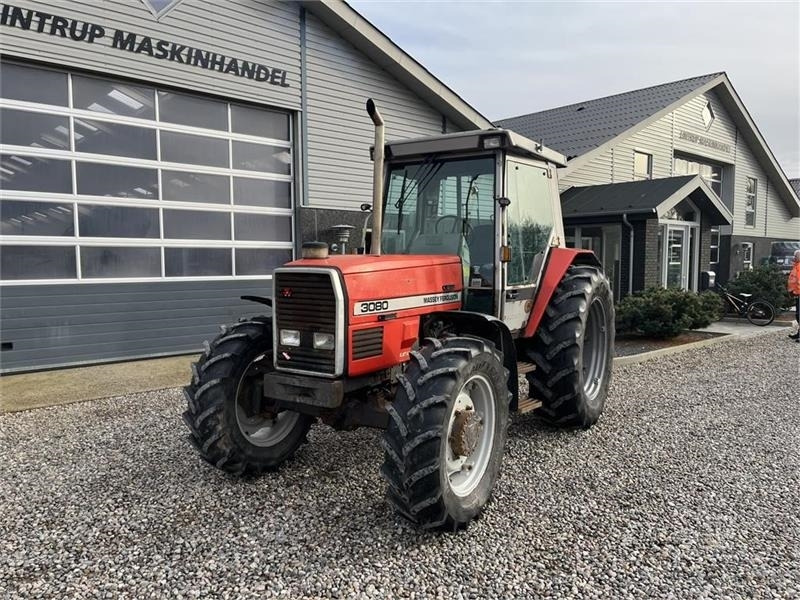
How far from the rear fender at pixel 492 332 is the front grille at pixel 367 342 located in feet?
1.51

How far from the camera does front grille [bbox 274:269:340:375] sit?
11.6 feet

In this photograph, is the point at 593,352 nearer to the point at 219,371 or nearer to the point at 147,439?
the point at 219,371

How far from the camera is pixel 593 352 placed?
5.79 metres

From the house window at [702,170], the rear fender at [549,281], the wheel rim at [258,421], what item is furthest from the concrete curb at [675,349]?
the house window at [702,170]

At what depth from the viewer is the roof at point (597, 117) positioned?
644 inches

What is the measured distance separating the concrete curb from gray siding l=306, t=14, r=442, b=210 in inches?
202

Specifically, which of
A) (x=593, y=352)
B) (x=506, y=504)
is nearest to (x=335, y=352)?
(x=506, y=504)

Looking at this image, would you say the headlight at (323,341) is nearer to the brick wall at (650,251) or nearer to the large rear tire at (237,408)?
the large rear tire at (237,408)

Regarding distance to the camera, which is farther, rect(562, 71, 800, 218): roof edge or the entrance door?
the entrance door

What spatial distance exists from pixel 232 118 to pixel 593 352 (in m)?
6.50

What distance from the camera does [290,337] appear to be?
372 centimetres

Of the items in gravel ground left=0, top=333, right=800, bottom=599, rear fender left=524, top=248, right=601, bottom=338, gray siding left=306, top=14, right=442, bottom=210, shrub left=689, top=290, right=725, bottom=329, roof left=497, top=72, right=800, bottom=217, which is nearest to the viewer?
gravel ground left=0, top=333, right=800, bottom=599

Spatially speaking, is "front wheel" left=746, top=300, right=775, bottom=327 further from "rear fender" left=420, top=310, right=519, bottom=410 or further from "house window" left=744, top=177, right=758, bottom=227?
"rear fender" left=420, top=310, right=519, bottom=410

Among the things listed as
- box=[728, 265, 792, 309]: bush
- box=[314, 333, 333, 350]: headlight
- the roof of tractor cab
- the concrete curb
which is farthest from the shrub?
box=[314, 333, 333, 350]: headlight
